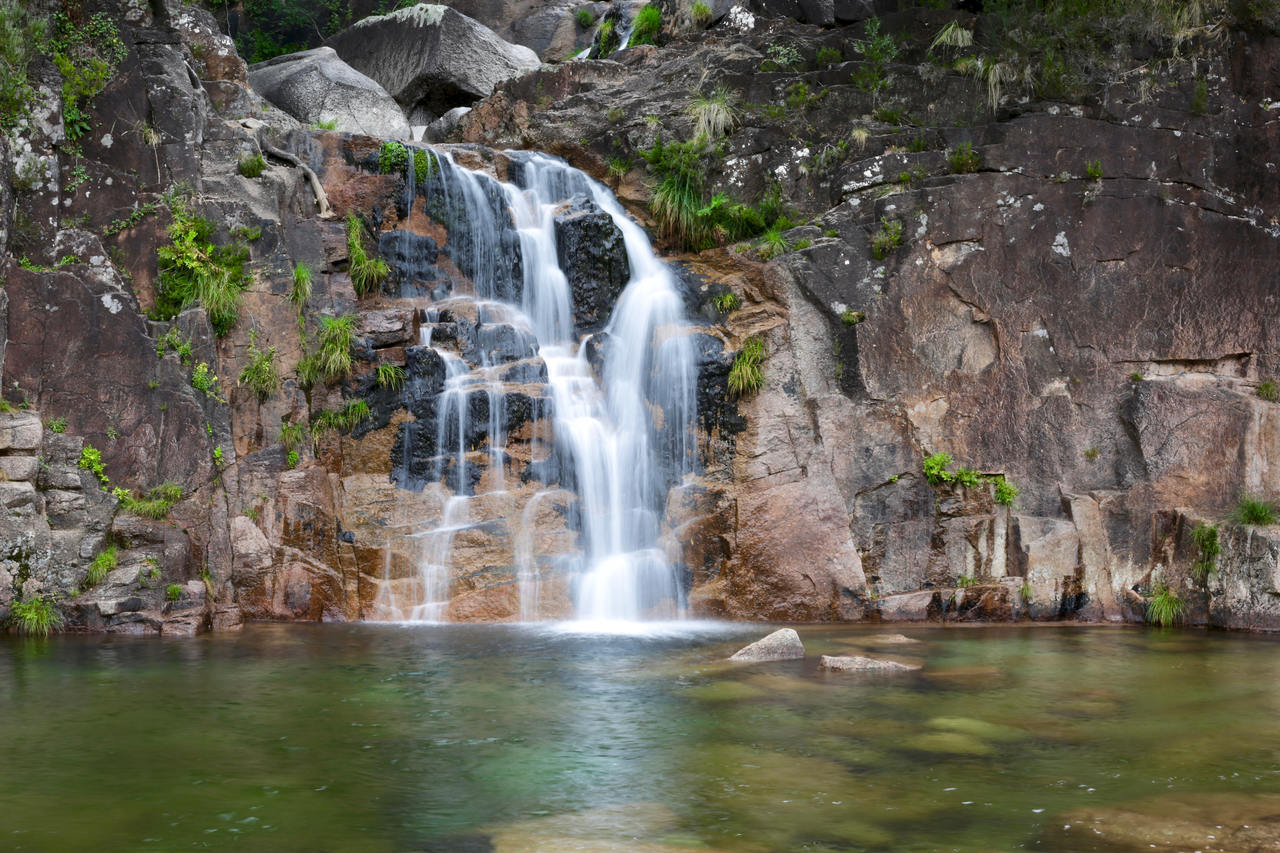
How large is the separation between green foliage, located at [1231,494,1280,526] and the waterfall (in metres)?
6.20

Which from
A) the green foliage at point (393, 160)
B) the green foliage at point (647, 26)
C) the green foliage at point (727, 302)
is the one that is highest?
the green foliage at point (647, 26)

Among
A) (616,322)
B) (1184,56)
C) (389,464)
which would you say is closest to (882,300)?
(616,322)

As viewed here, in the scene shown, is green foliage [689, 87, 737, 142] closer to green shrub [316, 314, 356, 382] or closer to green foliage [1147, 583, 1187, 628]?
green shrub [316, 314, 356, 382]

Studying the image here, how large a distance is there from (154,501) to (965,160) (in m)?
10.6

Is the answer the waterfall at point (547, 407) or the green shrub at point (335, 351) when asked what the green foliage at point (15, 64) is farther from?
the waterfall at point (547, 407)

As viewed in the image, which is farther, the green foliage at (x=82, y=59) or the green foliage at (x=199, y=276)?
the green foliage at (x=82, y=59)

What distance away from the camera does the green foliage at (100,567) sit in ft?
36.1

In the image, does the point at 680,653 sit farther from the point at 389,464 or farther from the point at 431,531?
the point at 389,464

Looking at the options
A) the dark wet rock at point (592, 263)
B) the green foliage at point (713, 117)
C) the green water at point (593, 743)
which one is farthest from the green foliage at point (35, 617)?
the green foliage at point (713, 117)

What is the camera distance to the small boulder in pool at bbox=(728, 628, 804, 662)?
31.8ft

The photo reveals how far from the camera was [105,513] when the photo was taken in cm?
1135

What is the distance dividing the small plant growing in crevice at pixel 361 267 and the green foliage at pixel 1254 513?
10575 mm

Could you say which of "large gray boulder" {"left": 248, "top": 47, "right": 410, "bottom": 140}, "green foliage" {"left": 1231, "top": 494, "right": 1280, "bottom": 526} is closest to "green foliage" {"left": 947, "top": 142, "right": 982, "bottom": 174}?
"green foliage" {"left": 1231, "top": 494, "right": 1280, "bottom": 526}

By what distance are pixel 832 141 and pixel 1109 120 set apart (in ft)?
11.8
